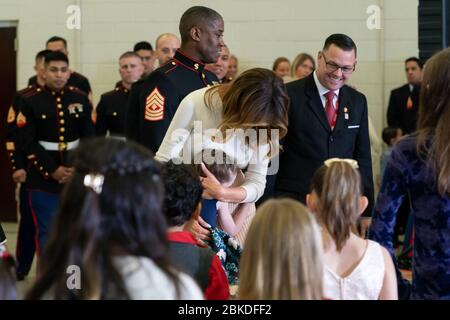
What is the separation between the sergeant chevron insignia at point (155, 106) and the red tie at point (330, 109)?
0.93 m

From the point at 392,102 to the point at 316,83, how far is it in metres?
3.80

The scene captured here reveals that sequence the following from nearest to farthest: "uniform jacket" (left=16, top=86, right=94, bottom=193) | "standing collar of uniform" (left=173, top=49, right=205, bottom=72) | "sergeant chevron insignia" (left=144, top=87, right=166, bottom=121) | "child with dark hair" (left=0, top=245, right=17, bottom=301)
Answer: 1. "child with dark hair" (left=0, top=245, right=17, bottom=301)
2. "sergeant chevron insignia" (left=144, top=87, right=166, bottom=121)
3. "standing collar of uniform" (left=173, top=49, right=205, bottom=72)
4. "uniform jacket" (left=16, top=86, right=94, bottom=193)

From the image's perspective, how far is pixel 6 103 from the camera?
976 cm

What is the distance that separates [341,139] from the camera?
4.97 m

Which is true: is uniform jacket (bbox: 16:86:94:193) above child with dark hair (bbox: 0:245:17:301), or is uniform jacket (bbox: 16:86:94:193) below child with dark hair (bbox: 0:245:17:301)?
above

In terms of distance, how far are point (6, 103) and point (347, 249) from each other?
24.1 ft

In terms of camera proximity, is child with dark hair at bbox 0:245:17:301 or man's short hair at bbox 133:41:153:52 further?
man's short hair at bbox 133:41:153:52

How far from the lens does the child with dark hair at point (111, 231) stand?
2.10m

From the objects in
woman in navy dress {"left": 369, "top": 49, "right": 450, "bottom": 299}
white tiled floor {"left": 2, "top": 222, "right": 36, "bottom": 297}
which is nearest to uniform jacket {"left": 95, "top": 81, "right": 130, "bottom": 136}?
white tiled floor {"left": 2, "top": 222, "right": 36, "bottom": 297}

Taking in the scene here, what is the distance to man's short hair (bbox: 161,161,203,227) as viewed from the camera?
3137mm

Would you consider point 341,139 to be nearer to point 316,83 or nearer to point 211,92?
point 316,83

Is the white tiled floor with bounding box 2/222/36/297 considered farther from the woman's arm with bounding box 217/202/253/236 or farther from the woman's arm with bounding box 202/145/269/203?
the woman's arm with bounding box 202/145/269/203

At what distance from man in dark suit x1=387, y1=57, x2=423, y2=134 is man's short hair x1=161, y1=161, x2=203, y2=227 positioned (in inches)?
220
